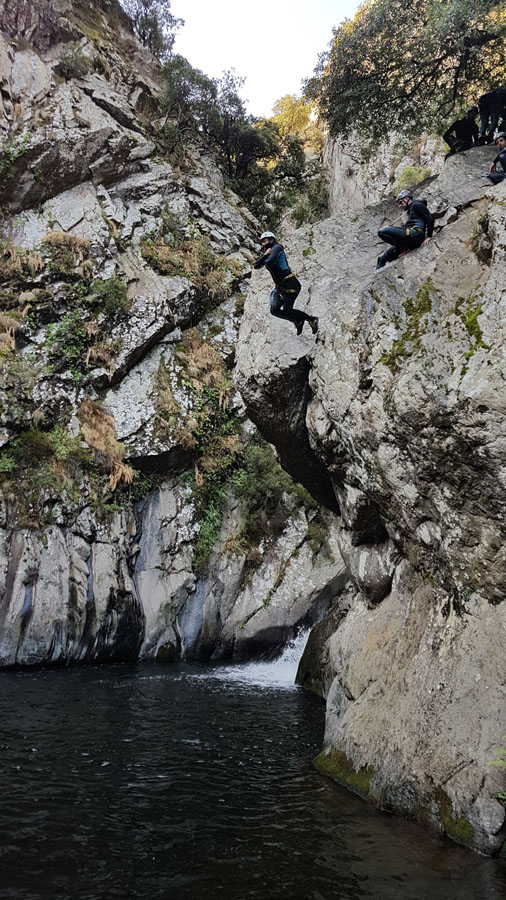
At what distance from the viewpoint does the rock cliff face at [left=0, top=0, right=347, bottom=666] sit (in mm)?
18797

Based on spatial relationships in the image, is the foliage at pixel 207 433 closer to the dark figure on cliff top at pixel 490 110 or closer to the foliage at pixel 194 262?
the foliage at pixel 194 262

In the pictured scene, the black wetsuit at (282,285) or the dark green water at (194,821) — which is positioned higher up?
the black wetsuit at (282,285)

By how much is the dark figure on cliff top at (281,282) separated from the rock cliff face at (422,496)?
554 millimetres

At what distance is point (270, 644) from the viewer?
19.9 meters

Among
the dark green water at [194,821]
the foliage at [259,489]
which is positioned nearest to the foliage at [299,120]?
the foliage at [259,489]

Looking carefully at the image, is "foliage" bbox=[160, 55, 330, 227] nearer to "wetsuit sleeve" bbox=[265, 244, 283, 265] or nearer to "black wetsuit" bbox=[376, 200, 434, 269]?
"wetsuit sleeve" bbox=[265, 244, 283, 265]

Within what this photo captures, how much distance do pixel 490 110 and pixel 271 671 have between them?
57.5 ft

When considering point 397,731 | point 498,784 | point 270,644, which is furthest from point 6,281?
point 498,784

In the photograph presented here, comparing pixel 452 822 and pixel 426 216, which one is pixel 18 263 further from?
pixel 452 822

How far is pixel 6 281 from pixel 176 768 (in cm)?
2027

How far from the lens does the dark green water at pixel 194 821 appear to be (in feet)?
17.3

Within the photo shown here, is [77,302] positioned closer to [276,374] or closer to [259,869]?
[276,374]

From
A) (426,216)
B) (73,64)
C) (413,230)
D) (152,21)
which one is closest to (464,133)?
(426,216)

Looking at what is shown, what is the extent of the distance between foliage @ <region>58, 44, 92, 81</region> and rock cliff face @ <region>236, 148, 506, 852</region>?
76.9ft
